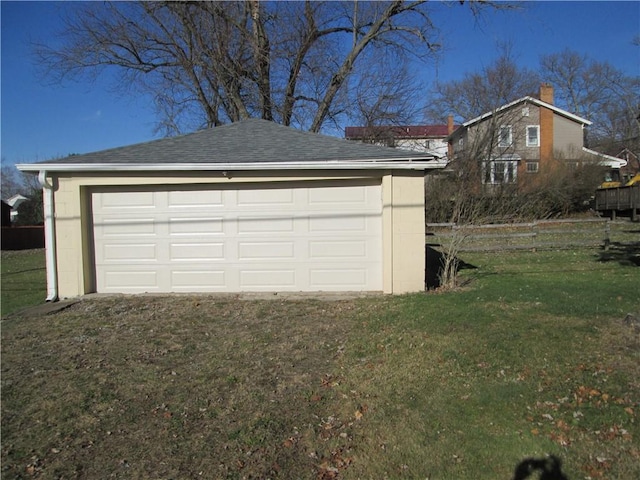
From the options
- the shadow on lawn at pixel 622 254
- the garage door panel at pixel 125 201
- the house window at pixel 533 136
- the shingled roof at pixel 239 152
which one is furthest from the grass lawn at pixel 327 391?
the house window at pixel 533 136

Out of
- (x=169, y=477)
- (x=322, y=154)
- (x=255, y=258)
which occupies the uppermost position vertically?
(x=322, y=154)

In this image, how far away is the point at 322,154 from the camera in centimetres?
915

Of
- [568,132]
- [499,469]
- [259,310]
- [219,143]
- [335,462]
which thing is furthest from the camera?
[568,132]

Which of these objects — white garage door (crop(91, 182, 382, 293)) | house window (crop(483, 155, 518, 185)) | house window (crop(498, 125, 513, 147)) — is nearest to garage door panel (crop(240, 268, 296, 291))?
white garage door (crop(91, 182, 382, 293))

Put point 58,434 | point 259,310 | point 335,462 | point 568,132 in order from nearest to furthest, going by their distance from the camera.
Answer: point 335,462, point 58,434, point 259,310, point 568,132

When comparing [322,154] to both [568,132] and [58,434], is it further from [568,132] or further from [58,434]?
[568,132]

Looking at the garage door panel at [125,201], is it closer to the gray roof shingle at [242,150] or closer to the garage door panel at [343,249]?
the gray roof shingle at [242,150]

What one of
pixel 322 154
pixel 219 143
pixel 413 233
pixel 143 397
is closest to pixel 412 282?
pixel 413 233

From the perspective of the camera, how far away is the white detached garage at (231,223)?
348 inches

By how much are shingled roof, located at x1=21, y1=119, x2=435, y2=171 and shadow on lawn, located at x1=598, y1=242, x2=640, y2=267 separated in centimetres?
670

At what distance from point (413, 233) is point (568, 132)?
30.6 meters

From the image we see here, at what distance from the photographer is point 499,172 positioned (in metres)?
25.6

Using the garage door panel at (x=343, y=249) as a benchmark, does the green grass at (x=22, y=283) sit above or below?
below

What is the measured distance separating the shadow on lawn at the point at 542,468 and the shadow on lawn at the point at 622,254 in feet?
33.1
